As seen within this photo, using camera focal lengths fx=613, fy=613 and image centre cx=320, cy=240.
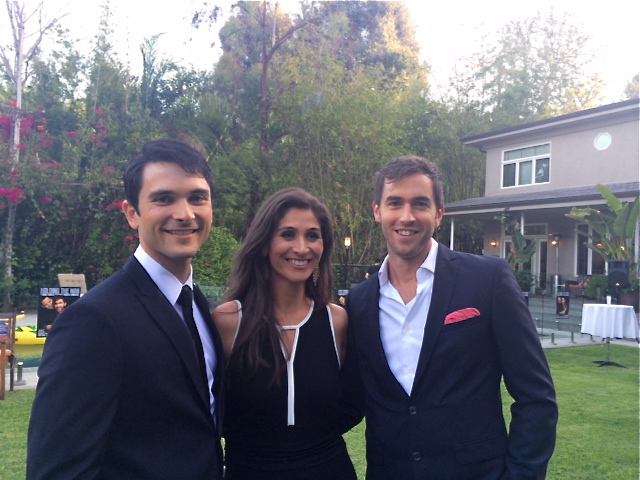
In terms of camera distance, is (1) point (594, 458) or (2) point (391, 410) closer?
(2) point (391, 410)

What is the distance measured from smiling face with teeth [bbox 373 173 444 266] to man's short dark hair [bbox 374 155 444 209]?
0.02m

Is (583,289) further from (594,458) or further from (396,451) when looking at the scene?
(396,451)

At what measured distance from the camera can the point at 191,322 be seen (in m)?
1.95

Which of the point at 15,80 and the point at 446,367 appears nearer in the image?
the point at 446,367

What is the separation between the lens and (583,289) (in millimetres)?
16984

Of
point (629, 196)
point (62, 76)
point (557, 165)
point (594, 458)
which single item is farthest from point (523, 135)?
point (594, 458)

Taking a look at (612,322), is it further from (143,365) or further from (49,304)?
(143,365)

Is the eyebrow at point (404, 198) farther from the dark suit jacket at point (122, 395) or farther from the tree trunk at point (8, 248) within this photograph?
the tree trunk at point (8, 248)

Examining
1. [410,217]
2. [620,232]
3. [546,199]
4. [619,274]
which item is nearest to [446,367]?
[410,217]

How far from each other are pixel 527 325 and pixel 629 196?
15.4 m

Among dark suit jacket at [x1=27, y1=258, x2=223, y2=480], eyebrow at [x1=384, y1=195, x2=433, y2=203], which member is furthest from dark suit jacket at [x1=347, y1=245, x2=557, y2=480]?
dark suit jacket at [x1=27, y1=258, x2=223, y2=480]

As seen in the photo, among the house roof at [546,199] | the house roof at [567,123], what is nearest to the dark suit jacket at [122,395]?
the house roof at [546,199]

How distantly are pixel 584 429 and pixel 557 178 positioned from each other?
48.1ft

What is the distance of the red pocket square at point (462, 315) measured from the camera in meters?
2.23
